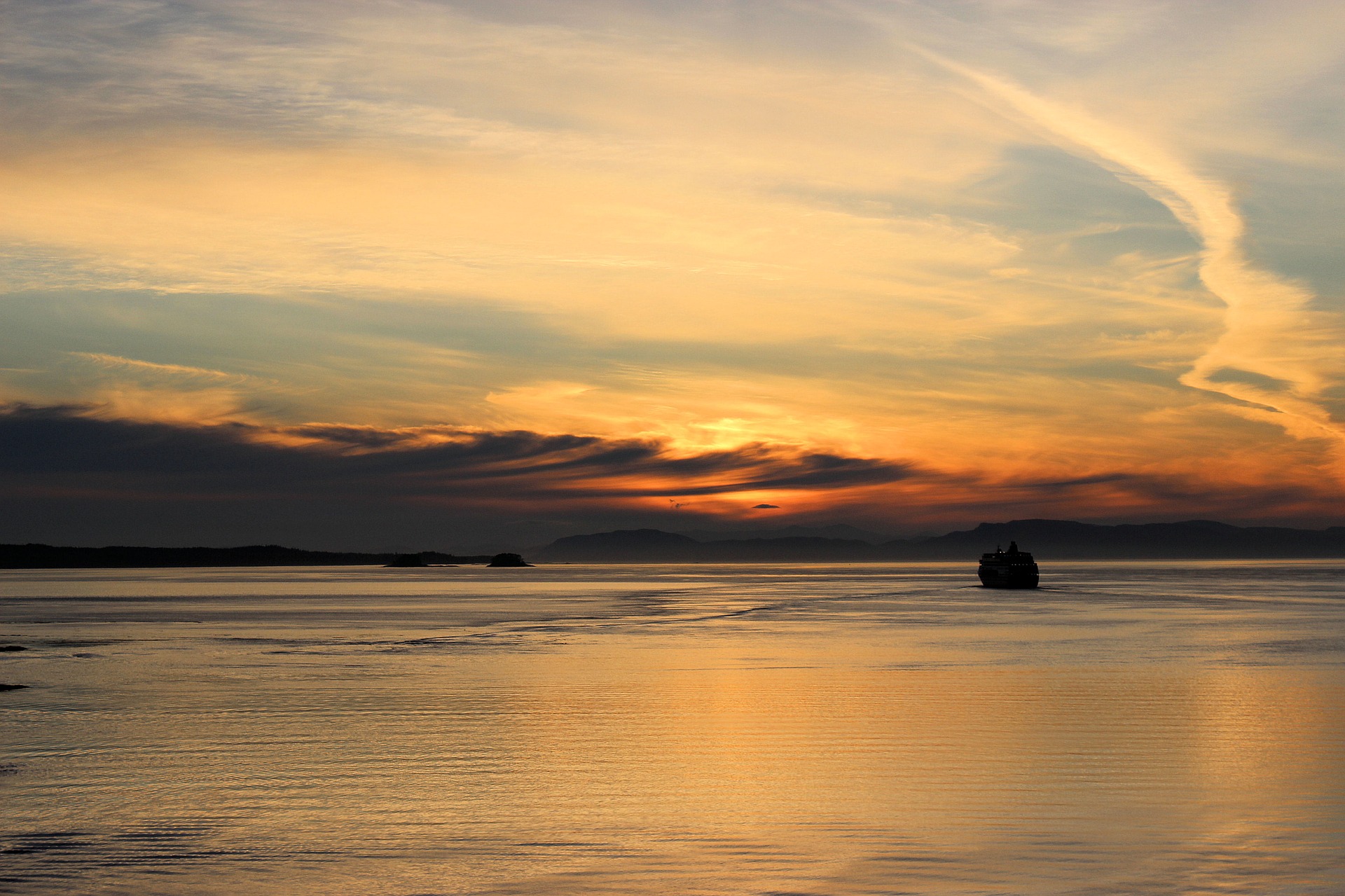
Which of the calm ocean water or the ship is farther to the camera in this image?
the ship

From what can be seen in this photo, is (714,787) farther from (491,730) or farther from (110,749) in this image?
(110,749)

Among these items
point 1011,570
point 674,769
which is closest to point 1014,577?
point 1011,570

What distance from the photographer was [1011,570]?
140250 mm

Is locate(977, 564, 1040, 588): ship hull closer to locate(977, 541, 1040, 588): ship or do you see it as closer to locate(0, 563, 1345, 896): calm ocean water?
locate(977, 541, 1040, 588): ship

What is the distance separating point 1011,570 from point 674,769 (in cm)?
12713

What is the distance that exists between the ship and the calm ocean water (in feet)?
308

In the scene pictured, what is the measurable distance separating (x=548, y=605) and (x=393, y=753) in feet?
256

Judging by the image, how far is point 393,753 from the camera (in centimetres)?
2170

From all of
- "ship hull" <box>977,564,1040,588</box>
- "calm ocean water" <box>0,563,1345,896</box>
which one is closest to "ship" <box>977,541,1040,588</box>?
"ship hull" <box>977,564,1040,588</box>

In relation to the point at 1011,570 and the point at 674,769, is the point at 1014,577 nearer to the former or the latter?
the point at 1011,570

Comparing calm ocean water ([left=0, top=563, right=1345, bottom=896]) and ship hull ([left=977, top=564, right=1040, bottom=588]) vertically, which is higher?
calm ocean water ([left=0, top=563, right=1345, bottom=896])

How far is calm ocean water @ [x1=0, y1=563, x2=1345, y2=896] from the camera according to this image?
13.5m

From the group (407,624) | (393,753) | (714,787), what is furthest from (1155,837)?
(407,624)

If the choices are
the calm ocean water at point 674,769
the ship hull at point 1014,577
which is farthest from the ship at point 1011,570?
the calm ocean water at point 674,769
